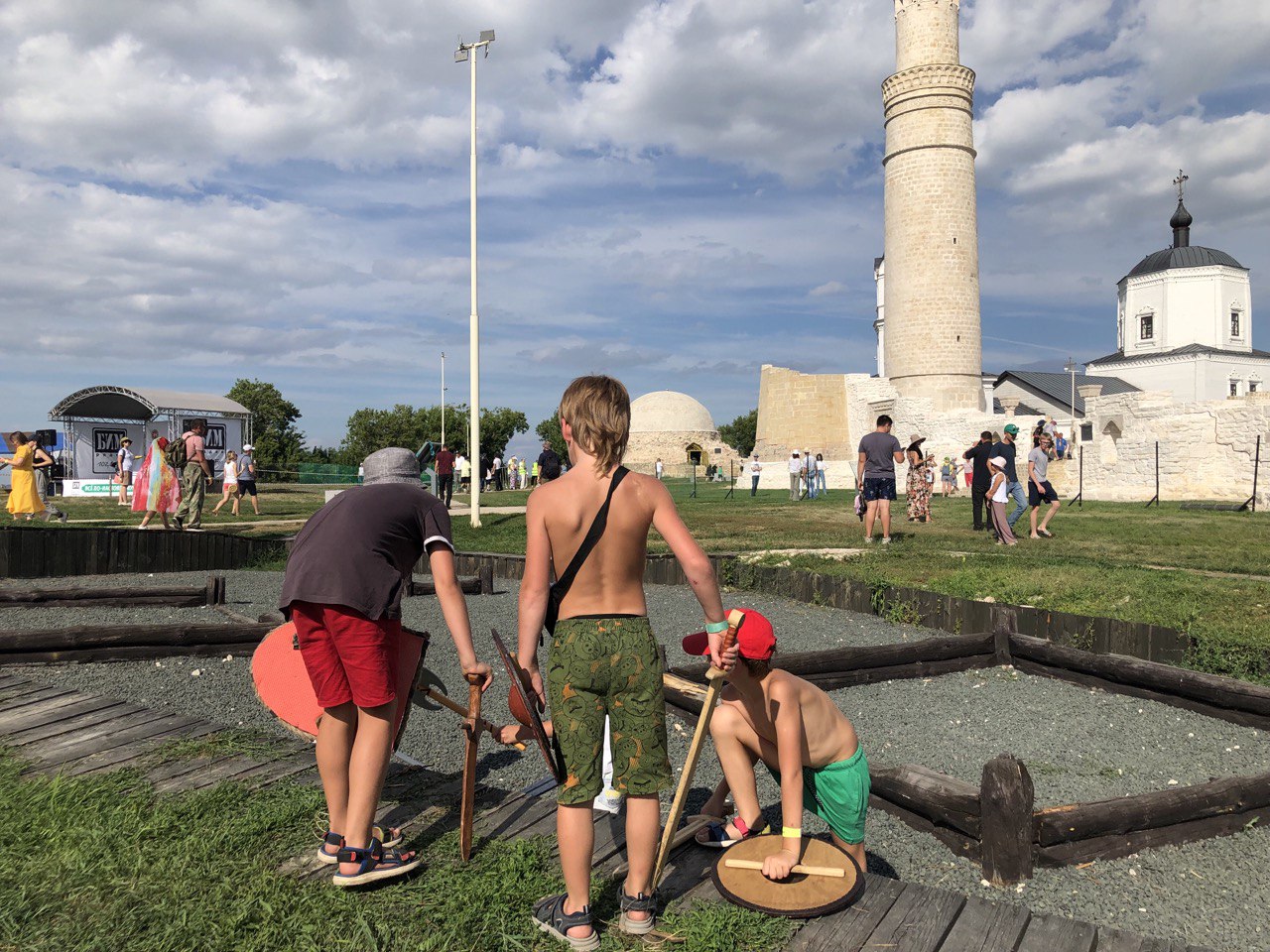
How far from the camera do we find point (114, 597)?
31.7ft

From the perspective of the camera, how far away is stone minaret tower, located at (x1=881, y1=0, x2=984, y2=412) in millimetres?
38656

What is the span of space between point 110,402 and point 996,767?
132ft

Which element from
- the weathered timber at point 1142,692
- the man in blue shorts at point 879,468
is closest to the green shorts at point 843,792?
the weathered timber at point 1142,692

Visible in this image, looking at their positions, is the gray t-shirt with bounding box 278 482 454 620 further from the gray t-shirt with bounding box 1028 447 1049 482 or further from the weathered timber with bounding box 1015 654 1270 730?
the gray t-shirt with bounding box 1028 447 1049 482

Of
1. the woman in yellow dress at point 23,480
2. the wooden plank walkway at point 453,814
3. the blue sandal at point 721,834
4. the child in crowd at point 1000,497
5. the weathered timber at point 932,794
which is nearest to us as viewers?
the wooden plank walkway at point 453,814

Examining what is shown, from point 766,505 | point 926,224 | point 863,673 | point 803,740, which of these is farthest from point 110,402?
point 803,740

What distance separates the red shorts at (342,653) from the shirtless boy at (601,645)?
2.28 feet

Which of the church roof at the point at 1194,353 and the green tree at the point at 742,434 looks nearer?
the church roof at the point at 1194,353

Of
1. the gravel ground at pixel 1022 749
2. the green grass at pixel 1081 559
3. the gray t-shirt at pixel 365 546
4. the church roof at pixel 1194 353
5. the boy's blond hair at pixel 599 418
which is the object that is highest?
the church roof at pixel 1194 353

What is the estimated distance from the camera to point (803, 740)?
10.9 ft

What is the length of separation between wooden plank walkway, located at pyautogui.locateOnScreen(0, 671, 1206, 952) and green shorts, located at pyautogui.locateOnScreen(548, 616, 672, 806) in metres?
0.52

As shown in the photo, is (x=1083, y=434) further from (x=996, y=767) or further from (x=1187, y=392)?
(x=996, y=767)

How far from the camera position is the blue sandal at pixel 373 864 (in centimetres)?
316

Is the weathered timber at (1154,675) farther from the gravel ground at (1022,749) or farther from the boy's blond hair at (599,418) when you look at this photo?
the boy's blond hair at (599,418)
